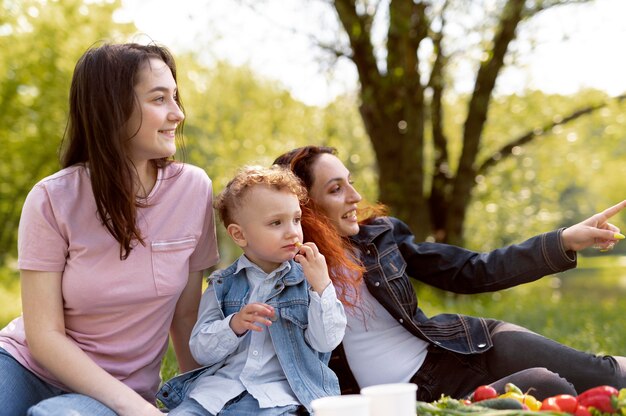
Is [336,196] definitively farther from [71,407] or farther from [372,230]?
[71,407]

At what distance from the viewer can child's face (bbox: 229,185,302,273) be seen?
3096 mm

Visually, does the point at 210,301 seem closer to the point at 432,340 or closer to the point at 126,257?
the point at 126,257

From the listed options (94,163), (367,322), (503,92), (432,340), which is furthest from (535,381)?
(503,92)

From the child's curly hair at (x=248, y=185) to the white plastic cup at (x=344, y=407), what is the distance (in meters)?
1.16

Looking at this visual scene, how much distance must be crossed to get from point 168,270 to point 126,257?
7.5 inches

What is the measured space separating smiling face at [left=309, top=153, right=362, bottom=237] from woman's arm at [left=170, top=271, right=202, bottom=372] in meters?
0.67

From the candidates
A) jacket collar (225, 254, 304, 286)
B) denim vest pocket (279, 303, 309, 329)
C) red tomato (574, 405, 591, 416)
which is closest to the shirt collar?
jacket collar (225, 254, 304, 286)

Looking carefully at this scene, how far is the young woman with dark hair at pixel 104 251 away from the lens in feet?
A: 9.88

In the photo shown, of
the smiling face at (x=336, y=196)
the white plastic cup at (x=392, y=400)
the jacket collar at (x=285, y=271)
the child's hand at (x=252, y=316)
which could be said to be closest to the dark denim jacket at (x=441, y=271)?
the smiling face at (x=336, y=196)

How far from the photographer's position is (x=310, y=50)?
32.8 feet

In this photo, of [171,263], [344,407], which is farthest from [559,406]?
[171,263]

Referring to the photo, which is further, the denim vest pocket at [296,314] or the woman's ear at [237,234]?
the woman's ear at [237,234]

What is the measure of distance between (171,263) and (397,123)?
688 cm

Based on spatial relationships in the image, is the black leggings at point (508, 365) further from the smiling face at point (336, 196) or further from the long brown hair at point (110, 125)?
the long brown hair at point (110, 125)
